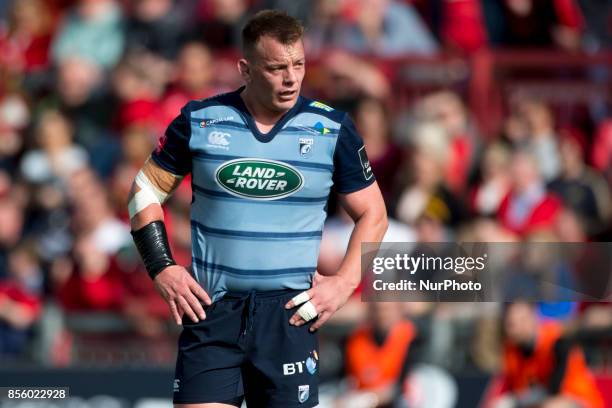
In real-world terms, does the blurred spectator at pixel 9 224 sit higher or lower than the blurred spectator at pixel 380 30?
lower

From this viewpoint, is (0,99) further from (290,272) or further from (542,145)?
(290,272)

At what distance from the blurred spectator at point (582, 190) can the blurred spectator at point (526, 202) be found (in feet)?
0.57

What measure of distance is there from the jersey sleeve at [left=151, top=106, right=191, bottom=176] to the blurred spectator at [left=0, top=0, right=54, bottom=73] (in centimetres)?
870

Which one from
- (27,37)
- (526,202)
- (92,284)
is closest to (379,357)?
(526,202)

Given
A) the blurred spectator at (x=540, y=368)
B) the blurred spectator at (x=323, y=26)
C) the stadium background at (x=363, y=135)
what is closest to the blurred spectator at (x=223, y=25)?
the stadium background at (x=363, y=135)

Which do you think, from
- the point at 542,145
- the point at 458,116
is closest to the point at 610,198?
the point at 542,145

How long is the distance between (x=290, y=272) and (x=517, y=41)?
703 centimetres

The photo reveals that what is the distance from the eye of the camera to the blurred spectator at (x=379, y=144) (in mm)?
11312

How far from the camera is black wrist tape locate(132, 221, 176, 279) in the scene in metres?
6.12

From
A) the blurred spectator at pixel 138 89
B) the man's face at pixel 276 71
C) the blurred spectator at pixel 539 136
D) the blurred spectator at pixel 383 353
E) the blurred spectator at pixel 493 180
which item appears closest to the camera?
the man's face at pixel 276 71

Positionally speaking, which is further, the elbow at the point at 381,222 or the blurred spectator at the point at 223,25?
the blurred spectator at the point at 223,25

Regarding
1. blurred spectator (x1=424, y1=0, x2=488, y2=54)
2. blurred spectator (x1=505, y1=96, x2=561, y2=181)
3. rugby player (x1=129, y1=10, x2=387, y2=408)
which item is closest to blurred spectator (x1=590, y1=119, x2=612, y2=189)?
blurred spectator (x1=505, y1=96, x2=561, y2=181)

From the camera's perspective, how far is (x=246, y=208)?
19.7 feet

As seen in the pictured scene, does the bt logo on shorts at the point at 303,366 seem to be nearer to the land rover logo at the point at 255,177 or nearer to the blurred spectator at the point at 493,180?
the land rover logo at the point at 255,177
